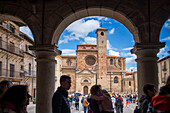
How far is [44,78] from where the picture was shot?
4855 mm

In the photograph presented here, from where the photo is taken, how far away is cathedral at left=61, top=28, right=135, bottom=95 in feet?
150

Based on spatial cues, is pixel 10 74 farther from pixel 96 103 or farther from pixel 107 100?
pixel 107 100

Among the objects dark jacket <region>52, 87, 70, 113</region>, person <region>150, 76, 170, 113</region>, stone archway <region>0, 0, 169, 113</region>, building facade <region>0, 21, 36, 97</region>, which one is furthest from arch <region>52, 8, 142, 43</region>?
building facade <region>0, 21, 36, 97</region>

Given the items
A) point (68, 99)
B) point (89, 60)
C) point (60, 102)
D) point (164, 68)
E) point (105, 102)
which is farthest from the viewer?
point (89, 60)

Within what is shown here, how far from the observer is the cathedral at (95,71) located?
1804 inches

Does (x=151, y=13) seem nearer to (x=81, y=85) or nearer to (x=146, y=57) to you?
(x=146, y=57)

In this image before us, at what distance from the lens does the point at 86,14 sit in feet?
17.7

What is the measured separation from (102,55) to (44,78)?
144ft

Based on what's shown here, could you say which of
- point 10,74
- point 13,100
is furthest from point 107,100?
point 10,74

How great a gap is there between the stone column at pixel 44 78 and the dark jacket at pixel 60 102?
6.47 ft

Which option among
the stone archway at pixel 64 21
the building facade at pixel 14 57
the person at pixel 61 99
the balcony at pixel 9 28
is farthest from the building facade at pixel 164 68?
the person at pixel 61 99

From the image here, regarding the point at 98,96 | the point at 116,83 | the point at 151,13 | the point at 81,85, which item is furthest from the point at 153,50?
the point at 116,83

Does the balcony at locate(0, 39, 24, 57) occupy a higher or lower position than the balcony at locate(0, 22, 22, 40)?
lower

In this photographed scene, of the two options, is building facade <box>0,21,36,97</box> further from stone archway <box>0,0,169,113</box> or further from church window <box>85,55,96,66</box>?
church window <box>85,55,96,66</box>
